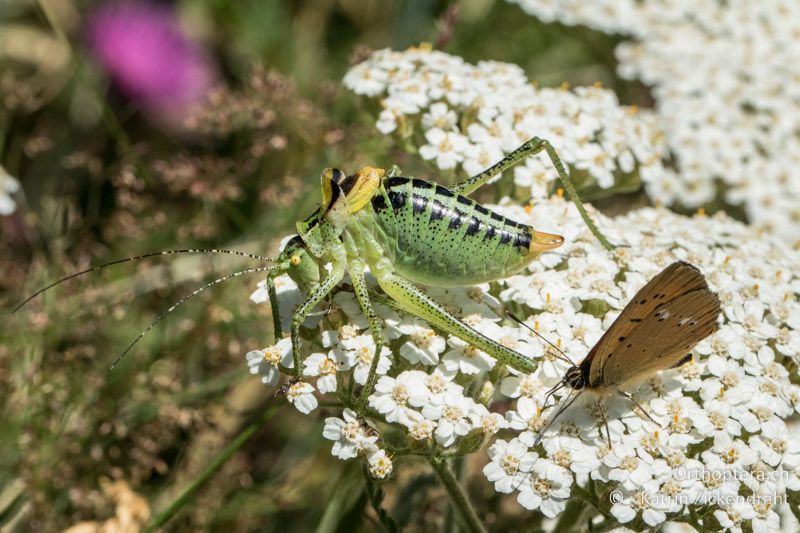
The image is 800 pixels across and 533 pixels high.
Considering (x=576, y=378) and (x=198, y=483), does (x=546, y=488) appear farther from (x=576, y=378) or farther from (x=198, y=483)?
(x=198, y=483)

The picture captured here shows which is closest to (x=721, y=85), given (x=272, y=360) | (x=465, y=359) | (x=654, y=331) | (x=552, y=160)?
(x=552, y=160)

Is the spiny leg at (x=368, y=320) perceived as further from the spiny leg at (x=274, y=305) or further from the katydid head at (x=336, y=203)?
the spiny leg at (x=274, y=305)

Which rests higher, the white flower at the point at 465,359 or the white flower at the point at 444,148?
the white flower at the point at 444,148

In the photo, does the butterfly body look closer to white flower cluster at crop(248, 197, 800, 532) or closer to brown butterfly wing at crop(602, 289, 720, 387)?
brown butterfly wing at crop(602, 289, 720, 387)

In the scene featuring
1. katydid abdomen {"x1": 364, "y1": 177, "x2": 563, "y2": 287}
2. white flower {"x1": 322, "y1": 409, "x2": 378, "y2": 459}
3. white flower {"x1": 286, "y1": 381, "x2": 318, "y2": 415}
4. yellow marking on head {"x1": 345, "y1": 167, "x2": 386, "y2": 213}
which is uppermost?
yellow marking on head {"x1": 345, "y1": 167, "x2": 386, "y2": 213}

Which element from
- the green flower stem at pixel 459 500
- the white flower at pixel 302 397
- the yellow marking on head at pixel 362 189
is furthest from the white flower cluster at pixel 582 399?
the yellow marking on head at pixel 362 189

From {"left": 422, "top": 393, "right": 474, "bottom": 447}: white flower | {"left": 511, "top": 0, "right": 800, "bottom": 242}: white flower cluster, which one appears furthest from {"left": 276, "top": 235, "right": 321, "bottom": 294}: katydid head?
{"left": 511, "top": 0, "right": 800, "bottom": 242}: white flower cluster

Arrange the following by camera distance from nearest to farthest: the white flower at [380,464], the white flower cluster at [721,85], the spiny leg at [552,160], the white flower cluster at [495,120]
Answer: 1. the white flower at [380,464]
2. the spiny leg at [552,160]
3. the white flower cluster at [495,120]
4. the white flower cluster at [721,85]
